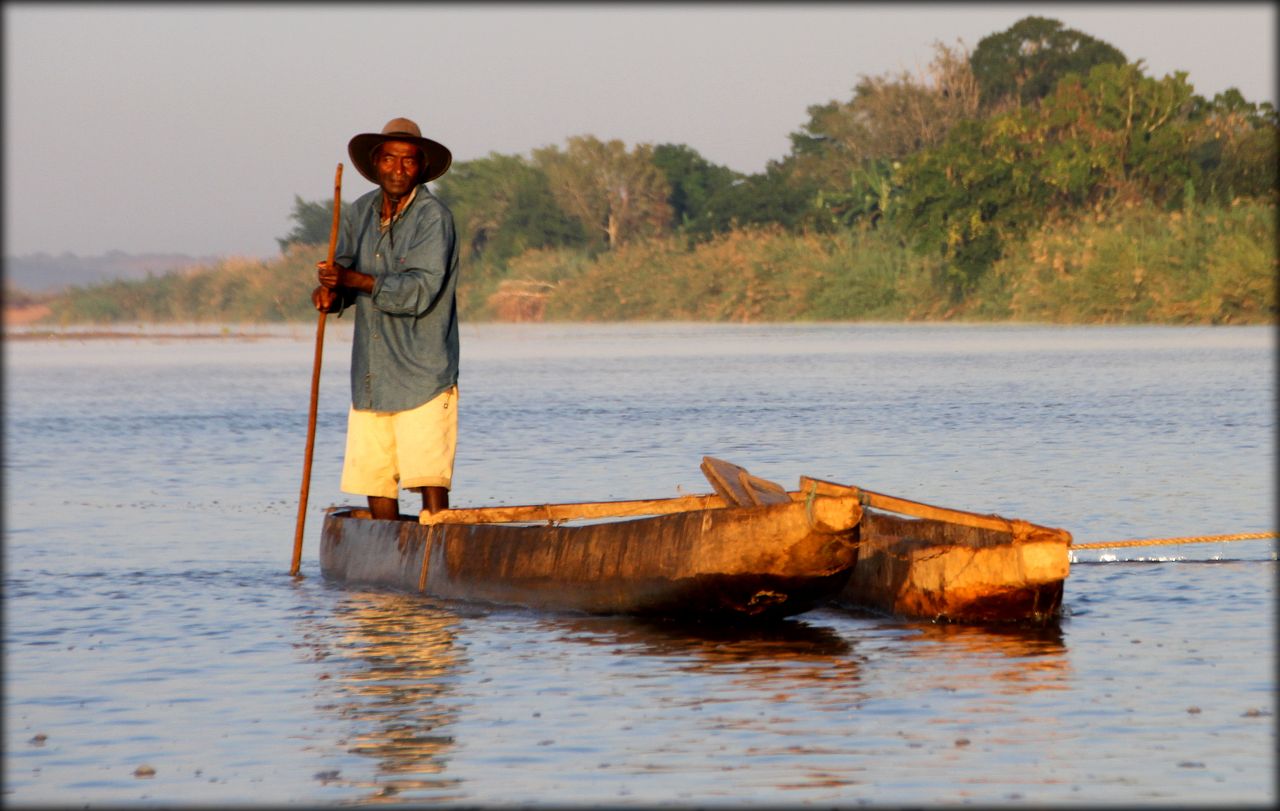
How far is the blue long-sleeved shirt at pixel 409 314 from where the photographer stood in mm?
9773

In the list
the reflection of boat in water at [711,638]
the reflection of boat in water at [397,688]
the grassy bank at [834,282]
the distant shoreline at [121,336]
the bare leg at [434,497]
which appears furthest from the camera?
the distant shoreline at [121,336]

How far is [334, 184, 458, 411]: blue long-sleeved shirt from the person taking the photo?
32.1ft

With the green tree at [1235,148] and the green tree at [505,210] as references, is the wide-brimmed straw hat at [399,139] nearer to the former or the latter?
the green tree at [1235,148]

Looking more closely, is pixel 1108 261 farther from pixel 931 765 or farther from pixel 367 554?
pixel 931 765

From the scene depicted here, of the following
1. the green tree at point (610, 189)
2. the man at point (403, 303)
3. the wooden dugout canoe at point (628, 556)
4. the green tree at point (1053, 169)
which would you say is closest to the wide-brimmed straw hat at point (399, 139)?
the man at point (403, 303)

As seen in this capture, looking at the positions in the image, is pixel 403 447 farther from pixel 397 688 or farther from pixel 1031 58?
pixel 1031 58

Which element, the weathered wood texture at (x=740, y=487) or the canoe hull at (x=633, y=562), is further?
the weathered wood texture at (x=740, y=487)

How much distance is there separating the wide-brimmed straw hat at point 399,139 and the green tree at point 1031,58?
51680mm

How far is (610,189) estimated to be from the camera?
6738cm

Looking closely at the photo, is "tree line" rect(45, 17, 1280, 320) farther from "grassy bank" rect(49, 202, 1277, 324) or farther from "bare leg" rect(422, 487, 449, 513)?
"bare leg" rect(422, 487, 449, 513)

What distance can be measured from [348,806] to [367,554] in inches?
173

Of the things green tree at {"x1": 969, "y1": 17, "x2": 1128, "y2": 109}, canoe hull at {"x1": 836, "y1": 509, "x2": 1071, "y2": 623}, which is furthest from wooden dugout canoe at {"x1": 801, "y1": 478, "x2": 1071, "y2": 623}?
green tree at {"x1": 969, "y1": 17, "x2": 1128, "y2": 109}

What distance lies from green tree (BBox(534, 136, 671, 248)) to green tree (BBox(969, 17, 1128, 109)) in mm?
10389

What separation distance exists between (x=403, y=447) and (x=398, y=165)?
1274mm
